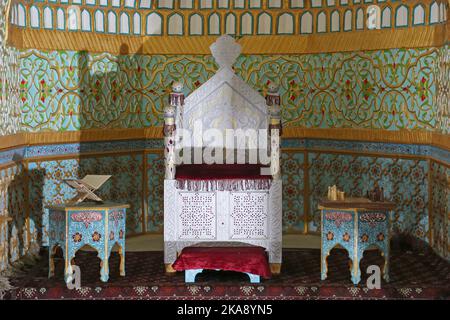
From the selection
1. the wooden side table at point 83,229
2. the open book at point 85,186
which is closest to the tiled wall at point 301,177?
the open book at point 85,186

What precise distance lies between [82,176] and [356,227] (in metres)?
2.93

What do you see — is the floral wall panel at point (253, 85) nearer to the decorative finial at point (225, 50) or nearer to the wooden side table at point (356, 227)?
Result: the decorative finial at point (225, 50)

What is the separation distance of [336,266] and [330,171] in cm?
169

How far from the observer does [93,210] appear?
6.49 meters

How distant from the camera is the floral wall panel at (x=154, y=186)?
878 centimetres

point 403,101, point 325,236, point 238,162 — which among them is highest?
point 403,101

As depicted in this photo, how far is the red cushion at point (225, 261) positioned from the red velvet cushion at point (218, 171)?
2.06 feet

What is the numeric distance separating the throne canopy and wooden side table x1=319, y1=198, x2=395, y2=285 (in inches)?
54.0

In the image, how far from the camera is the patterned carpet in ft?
20.8

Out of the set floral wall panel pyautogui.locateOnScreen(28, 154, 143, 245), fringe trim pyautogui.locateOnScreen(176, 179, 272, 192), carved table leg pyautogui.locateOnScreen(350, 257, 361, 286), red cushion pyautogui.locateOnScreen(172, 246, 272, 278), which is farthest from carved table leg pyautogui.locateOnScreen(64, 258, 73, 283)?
carved table leg pyautogui.locateOnScreen(350, 257, 361, 286)

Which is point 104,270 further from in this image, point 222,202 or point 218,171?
point 218,171

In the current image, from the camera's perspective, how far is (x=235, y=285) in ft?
21.1
